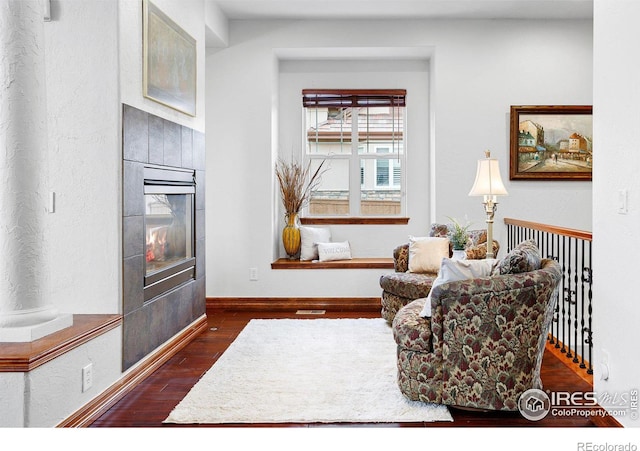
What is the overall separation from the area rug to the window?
2.05m

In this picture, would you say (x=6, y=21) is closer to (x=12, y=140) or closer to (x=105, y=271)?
(x=12, y=140)

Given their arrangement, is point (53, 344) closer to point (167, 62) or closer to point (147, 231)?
point (147, 231)

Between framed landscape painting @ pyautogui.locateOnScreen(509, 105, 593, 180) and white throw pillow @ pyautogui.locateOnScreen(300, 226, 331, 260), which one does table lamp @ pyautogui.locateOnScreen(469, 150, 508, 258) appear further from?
white throw pillow @ pyautogui.locateOnScreen(300, 226, 331, 260)

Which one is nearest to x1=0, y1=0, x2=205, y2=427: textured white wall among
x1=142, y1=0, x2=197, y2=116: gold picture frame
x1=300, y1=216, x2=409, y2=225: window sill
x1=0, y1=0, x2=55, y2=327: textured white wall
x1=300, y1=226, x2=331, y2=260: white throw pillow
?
x1=142, y1=0, x2=197, y2=116: gold picture frame

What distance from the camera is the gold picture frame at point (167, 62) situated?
3.57m

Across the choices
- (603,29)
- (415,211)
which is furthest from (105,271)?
(415,211)

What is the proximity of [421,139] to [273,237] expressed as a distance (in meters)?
2.08

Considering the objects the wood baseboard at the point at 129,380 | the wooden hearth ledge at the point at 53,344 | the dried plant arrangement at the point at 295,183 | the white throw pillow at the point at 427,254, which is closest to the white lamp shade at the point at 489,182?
the white throw pillow at the point at 427,254

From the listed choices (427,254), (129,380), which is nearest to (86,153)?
(129,380)

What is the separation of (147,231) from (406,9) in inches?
138

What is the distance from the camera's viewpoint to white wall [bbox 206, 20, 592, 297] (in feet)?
18.8

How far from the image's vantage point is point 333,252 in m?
6.01

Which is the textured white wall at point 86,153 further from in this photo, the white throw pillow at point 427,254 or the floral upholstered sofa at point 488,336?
the white throw pillow at point 427,254

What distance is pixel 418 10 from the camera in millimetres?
5500
